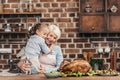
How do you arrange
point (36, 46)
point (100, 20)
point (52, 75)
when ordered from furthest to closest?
1. point (100, 20)
2. point (36, 46)
3. point (52, 75)

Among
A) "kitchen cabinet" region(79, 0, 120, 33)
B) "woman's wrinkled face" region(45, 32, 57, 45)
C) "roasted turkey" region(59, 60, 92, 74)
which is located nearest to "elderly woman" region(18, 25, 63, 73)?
"woman's wrinkled face" region(45, 32, 57, 45)

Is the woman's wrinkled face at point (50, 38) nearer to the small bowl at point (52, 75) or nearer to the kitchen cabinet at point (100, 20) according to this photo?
the small bowl at point (52, 75)

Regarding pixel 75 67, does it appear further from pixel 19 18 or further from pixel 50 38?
pixel 19 18

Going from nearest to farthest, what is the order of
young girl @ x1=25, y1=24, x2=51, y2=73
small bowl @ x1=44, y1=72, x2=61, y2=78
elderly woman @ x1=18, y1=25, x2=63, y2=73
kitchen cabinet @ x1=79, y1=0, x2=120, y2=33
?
small bowl @ x1=44, y1=72, x2=61, y2=78 → young girl @ x1=25, y1=24, x2=51, y2=73 → elderly woman @ x1=18, y1=25, x2=63, y2=73 → kitchen cabinet @ x1=79, y1=0, x2=120, y2=33

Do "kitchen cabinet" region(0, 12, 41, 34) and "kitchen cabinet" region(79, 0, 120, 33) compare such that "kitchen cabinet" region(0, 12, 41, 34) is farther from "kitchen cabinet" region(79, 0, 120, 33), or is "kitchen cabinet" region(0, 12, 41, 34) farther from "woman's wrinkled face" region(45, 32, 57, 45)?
"woman's wrinkled face" region(45, 32, 57, 45)

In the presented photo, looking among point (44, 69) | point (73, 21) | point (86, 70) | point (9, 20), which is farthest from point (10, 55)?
point (86, 70)

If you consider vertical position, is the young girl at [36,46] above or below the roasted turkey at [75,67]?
above

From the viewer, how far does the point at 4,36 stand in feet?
17.7

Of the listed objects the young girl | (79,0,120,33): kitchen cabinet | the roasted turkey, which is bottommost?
the roasted turkey

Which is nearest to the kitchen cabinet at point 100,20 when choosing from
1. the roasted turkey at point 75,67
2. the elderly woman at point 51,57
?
the elderly woman at point 51,57

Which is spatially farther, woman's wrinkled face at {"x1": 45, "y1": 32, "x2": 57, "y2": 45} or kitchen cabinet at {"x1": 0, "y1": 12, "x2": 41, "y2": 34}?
kitchen cabinet at {"x1": 0, "y1": 12, "x2": 41, "y2": 34}

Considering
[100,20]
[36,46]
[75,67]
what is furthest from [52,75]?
[100,20]

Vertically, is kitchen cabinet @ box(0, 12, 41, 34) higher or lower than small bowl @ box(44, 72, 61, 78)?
higher

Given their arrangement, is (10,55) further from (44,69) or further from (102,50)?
(44,69)
